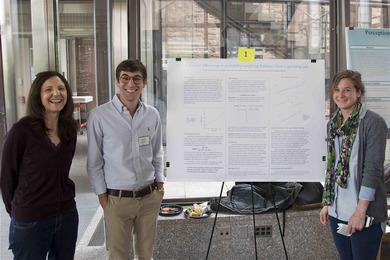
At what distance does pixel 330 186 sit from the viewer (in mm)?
1872

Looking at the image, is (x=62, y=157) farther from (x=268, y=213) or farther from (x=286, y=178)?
(x=268, y=213)

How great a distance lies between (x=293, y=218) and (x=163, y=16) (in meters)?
1.92

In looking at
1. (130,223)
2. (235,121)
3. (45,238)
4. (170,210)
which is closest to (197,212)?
(170,210)

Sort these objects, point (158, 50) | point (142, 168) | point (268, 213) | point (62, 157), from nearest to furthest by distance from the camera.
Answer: point (62, 157)
point (142, 168)
point (268, 213)
point (158, 50)

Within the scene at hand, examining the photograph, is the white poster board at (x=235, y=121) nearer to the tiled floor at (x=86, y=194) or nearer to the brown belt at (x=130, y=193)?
the brown belt at (x=130, y=193)

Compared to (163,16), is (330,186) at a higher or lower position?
lower

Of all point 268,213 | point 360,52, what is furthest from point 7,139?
point 360,52

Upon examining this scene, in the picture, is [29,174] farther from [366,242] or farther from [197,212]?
[366,242]

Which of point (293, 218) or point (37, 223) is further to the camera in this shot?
point (293, 218)

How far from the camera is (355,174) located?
1.76 m

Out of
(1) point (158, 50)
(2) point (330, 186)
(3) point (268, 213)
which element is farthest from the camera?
(1) point (158, 50)

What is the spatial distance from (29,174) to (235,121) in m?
1.16

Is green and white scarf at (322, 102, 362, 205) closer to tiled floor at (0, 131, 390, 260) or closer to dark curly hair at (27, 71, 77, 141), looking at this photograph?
tiled floor at (0, 131, 390, 260)

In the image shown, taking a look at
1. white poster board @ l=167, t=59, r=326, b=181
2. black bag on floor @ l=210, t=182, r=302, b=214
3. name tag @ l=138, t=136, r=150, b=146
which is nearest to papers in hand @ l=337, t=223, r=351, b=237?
white poster board @ l=167, t=59, r=326, b=181
